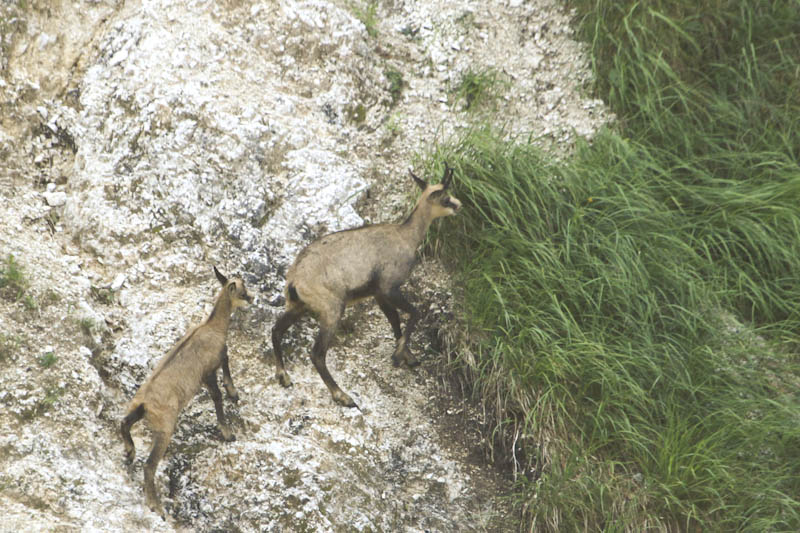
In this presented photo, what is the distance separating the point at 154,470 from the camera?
444 centimetres

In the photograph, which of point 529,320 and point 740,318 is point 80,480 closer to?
point 529,320

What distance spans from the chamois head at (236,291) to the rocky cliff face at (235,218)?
1.46 feet

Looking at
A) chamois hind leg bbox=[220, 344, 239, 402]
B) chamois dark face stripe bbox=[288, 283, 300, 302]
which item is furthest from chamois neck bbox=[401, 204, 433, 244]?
chamois hind leg bbox=[220, 344, 239, 402]

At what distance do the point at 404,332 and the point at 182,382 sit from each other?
67.8 inches

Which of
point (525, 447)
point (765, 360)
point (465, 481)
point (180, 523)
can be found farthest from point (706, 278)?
point (180, 523)

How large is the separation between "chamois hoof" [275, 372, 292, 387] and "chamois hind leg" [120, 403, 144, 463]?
3.54ft

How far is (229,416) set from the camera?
509 centimetres

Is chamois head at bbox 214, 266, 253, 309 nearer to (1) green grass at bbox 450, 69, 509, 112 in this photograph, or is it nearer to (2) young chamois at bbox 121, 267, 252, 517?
(2) young chamois at bbox 121, 267, 252, 517

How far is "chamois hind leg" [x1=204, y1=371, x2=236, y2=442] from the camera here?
4.84m

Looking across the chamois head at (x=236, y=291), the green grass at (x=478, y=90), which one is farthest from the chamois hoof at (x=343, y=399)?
the green grass at (x=478, y=90)

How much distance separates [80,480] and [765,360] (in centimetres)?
463

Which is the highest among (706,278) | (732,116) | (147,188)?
(732,116)

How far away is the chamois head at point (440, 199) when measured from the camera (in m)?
5.80

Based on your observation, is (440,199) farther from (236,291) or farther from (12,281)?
(12,281)
